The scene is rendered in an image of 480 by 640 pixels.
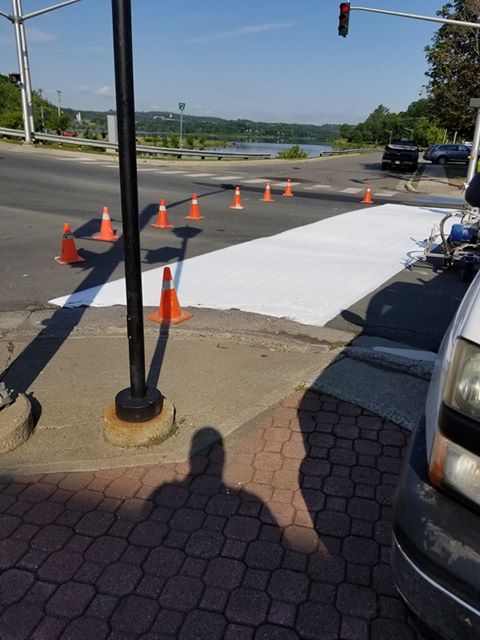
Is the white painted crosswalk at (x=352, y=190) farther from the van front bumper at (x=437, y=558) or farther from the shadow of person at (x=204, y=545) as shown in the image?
the van front bumper at (x=437, y=558)

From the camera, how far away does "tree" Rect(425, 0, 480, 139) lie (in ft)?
86.6

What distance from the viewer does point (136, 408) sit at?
324cm

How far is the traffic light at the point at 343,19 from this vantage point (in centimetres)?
1809

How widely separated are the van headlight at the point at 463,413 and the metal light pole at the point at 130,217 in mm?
1946

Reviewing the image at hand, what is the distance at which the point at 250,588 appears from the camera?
226cm

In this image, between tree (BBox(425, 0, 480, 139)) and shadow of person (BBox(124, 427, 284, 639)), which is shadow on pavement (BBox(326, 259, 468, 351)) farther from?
tree (BBox(425, 0, 480, 139))

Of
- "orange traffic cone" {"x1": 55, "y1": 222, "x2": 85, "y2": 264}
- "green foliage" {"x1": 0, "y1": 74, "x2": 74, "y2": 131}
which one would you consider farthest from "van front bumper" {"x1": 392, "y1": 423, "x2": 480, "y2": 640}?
"green foliage" {"x1": 0, "y1": 74, "x2": 74, "y2": 131}

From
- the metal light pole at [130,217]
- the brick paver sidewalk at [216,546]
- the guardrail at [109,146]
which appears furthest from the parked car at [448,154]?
the metal light pole at [130,217]

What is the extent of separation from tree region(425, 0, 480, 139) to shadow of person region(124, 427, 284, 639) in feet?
94.3

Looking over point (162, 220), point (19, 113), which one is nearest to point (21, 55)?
point (162, 220)

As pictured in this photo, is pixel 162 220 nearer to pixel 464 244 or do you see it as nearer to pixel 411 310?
pixel 464 244

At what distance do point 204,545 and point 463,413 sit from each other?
57.8 inches

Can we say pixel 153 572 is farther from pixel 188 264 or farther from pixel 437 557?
pixel 188 264

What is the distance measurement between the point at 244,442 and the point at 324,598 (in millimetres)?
1200
